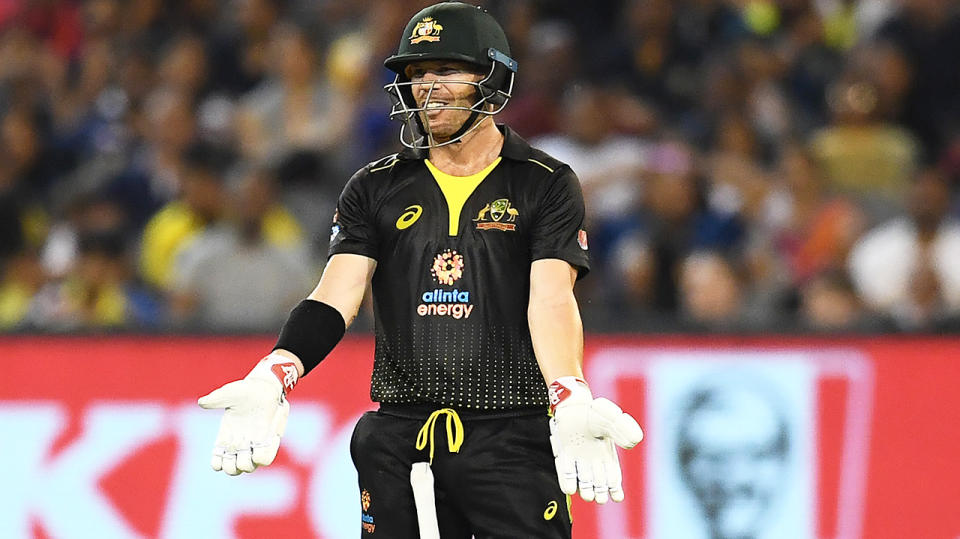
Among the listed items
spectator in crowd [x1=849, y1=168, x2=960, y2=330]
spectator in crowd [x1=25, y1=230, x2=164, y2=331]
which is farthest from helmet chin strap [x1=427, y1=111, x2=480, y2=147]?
spectator in crowd [x1=25, y1=230, x2=164, y2=331]

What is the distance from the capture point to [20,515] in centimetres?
675

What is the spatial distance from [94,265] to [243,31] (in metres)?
2.92

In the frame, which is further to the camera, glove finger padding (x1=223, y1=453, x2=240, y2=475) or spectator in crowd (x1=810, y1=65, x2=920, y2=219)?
spectator in crowd (x1=810, y1=65, x2=920, y2=219)

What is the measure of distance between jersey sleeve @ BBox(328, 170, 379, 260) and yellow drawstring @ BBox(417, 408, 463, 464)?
0.49 metres

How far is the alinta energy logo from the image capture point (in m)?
4.09

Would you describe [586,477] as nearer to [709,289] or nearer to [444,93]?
[444,93]

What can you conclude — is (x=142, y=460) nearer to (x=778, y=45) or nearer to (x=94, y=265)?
(x=94, y=265)

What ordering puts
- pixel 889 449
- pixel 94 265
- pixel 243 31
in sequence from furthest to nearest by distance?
pixel 243 31
pixel 94 265
pixel 889 449

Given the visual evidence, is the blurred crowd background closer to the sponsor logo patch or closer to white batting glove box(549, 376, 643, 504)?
the sponsor logo patch

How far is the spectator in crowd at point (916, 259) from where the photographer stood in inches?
299

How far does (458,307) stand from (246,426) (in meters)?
0.69

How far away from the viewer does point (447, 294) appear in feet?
13.5

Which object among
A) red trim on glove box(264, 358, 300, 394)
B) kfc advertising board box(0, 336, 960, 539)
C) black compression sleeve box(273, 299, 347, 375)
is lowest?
kfc advertising board box(0, 336, 960, 539)

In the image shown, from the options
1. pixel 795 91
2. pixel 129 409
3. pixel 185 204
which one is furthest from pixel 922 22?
pixel 129 409
